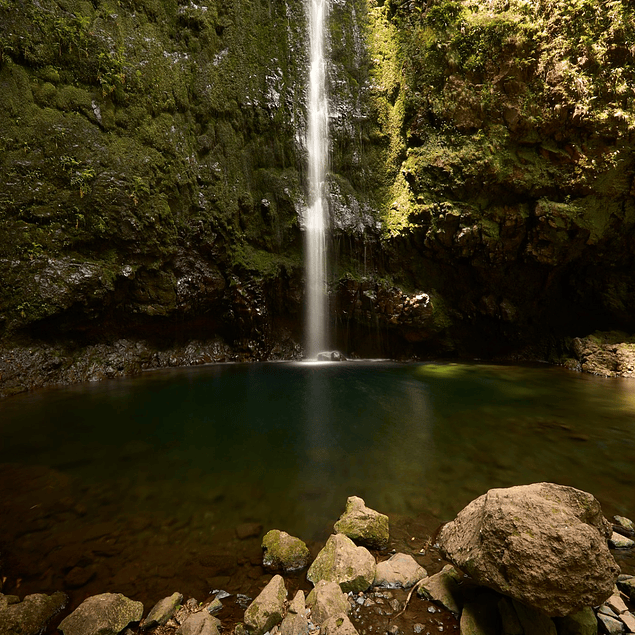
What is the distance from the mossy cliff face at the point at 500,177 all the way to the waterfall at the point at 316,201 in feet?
3.60

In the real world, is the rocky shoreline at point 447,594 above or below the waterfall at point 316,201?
below

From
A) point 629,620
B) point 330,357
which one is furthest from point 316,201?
point 629,620

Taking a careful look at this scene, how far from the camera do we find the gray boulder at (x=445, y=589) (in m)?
2.10

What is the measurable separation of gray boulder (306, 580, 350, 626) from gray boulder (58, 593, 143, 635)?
1191mm

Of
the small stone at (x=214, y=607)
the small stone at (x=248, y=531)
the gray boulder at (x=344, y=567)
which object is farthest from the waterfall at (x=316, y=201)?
the small stone at (x=214, y=607)

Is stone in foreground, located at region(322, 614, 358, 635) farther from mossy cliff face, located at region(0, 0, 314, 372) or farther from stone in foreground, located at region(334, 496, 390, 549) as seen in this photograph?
mossy cliff face, located at region(0, 0, 314, 372)

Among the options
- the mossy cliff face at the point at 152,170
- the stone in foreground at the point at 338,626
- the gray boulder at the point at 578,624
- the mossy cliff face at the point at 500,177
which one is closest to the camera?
the gray boulder at the point at 578,624

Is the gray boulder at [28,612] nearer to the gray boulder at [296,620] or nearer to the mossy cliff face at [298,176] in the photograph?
the gray boulder at [296,620]

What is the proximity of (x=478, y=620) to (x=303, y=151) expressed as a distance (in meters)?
18.2

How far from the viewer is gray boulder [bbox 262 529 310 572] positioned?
262cm

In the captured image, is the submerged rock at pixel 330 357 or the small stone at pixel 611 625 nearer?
the small stone at pixel 611 625

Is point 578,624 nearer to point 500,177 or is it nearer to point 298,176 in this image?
point 500,177

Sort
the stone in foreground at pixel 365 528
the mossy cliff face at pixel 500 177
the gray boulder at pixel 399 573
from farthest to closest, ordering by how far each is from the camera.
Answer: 1. the mossy cliff face at pixel 500 177
2. the stone in foreground at pixel 365 528
3. the gray boulder at pixel 399 573

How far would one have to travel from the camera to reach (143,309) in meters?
12.6
